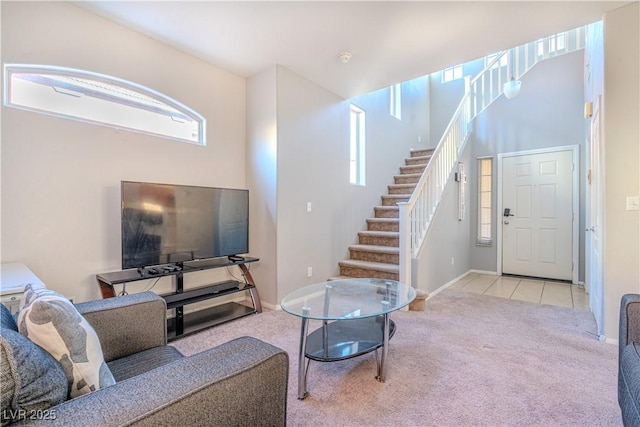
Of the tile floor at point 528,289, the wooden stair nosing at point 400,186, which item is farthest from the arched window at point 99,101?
the tile floor at point 528,289

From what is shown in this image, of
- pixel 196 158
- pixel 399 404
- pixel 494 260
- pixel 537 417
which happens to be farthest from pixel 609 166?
pixel 196 158

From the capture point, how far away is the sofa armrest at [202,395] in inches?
28.4

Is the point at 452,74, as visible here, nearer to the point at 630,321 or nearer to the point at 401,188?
the point at 401,188

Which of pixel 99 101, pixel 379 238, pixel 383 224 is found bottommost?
pixel 379 238

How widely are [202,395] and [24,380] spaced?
0.40 metres

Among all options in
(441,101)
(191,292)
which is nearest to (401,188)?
(441,101)

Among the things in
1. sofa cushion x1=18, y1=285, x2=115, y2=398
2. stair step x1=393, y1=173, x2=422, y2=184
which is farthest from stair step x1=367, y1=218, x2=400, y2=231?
sofa cushion x1=18, y1=285, x2=115, y2=398

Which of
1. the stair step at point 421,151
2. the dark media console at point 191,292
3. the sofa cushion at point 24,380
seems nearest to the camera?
the sofa cushion at point 24,380

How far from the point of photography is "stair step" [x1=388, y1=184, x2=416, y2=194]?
523 centimetres

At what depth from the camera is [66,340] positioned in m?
0.93

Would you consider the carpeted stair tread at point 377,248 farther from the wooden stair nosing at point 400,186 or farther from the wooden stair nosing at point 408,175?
the wooden stair nosing at point 408,175

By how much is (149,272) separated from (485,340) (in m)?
2.87

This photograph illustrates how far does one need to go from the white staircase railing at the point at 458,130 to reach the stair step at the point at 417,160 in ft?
2.49

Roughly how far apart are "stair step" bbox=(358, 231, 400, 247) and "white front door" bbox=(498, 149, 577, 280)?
2320 millimetres
